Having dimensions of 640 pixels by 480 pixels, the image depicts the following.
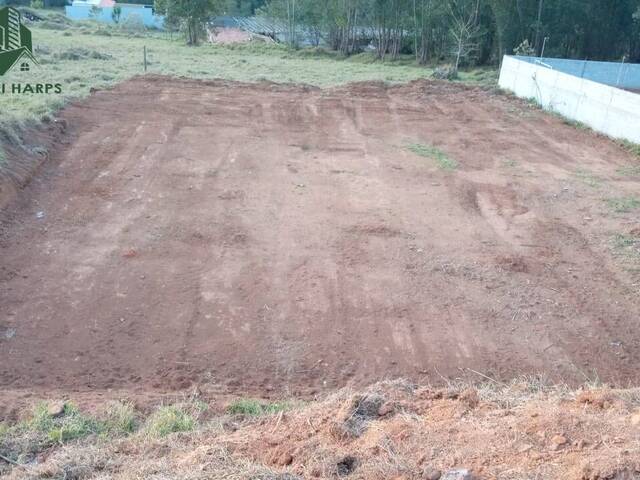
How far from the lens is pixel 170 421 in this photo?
483 centimetres

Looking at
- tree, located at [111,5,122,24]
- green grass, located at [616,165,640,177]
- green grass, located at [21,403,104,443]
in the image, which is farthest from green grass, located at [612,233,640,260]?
tree, located at [111,5,122,24]

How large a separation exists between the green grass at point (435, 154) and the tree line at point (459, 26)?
14.0m

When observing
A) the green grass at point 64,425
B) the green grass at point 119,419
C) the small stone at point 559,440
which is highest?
the small stone at point 559,440

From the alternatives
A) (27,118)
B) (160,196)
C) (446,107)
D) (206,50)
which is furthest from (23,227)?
(206,50)

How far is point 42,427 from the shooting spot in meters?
4.76

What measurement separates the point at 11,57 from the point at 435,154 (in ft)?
47.2

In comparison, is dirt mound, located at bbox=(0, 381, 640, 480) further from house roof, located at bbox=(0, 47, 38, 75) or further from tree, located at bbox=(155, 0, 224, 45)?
tree, located at bbox=(155, 0, 224, 45)

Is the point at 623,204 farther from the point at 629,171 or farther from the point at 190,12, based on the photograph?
the point at 190,12

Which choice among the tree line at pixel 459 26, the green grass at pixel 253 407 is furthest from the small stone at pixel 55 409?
the tree line at pixel 459 26

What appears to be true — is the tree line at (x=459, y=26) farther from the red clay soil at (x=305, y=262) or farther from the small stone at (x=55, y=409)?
the small stone at (x=55, y=409)

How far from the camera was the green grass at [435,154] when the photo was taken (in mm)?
12782

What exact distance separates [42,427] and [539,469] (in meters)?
3.56

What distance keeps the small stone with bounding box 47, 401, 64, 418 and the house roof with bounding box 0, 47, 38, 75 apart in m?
15.8

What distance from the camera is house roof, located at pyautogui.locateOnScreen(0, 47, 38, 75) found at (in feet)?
61.3
